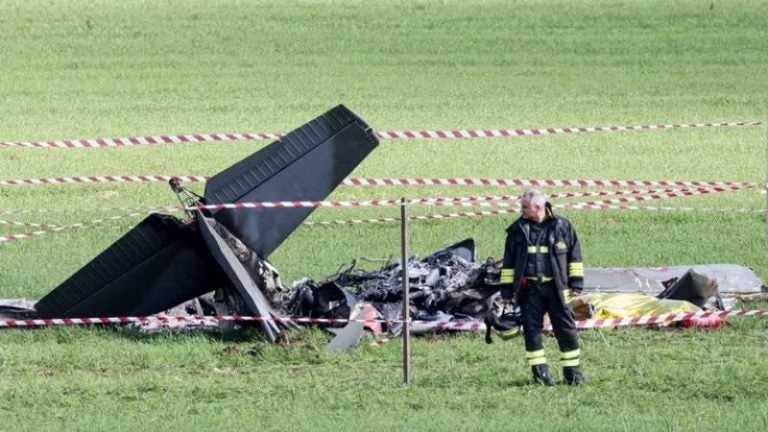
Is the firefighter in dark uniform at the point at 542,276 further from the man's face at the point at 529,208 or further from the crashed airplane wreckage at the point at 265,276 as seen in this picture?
the crashed airplane wreckage at the point at 265,276

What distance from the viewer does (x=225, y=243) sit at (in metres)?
13.3

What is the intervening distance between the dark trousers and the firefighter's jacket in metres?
0.06

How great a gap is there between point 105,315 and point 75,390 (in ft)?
6.60

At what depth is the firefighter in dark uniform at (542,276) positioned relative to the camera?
36.5 feet

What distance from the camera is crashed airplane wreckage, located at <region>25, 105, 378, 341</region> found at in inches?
522

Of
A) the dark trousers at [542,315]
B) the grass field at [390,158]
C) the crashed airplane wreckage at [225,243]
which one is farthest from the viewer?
the crashed airplane wreckage at [225,243]

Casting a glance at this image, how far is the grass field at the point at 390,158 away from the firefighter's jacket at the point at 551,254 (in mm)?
689

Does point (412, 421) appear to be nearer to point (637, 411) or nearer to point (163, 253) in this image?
point (637, 411)

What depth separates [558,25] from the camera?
45.6 m

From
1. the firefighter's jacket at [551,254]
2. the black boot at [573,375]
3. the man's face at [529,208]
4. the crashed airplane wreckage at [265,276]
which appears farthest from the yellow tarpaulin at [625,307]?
the man's face at [529,208]

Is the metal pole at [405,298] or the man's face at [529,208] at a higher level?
the man's face at [529,208]

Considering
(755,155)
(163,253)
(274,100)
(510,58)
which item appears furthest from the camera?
(510,58)

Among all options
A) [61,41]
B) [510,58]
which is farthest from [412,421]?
[61,41]

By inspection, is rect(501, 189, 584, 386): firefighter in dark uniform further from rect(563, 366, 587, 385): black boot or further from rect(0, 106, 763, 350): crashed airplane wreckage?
rect(0, 106, 763, 350): crashed airplane wreckage
